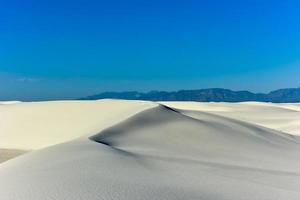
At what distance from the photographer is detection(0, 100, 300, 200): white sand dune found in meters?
5.17

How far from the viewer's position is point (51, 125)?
16.8 metres

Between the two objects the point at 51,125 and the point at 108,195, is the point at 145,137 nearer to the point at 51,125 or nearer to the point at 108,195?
the point at 51,125

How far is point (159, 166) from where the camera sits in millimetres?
7613

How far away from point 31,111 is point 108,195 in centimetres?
1510

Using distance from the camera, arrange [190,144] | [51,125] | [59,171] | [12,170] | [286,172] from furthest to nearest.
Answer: [51,125]
[190,144]
[286,172]
[12,170]
[59,171]

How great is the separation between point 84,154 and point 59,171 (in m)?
1.69

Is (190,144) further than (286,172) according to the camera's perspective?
Yes

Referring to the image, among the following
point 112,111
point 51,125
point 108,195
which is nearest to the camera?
point 108,195

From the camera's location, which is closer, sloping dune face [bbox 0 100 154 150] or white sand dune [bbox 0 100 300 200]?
white sand dune [bbox 0 100 300 200]

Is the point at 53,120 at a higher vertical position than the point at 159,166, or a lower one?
higher

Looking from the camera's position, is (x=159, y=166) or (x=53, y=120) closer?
(x=159, y=166)

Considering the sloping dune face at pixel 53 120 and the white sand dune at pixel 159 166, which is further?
the sloping dune face at pixel 53 120

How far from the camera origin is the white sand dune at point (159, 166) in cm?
517

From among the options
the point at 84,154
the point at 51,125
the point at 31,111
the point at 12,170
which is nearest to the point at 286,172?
the point at 84,154
